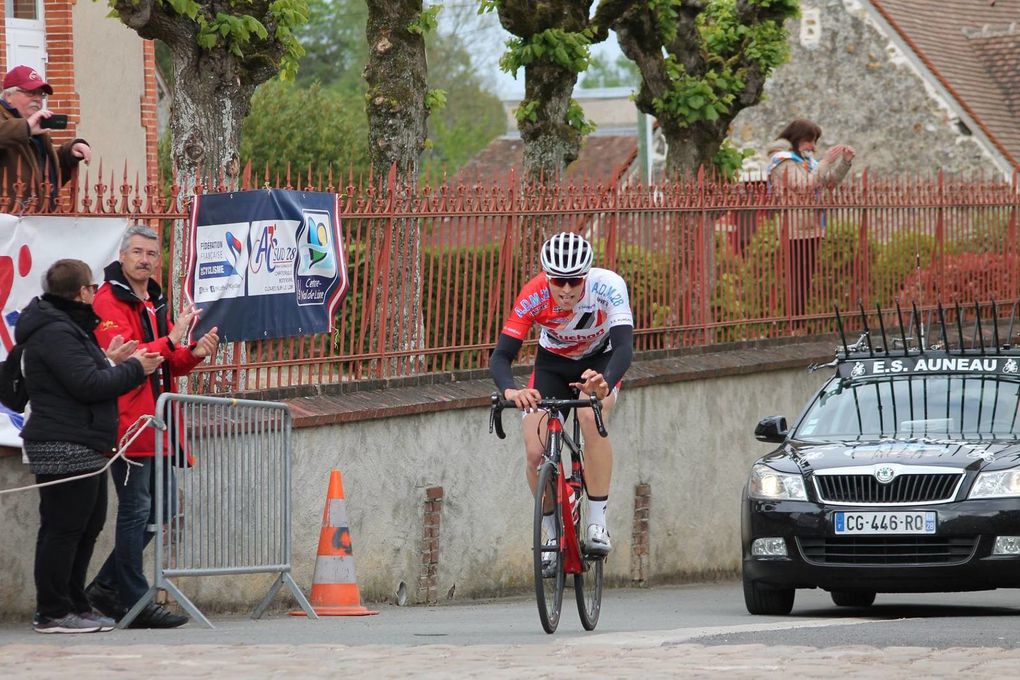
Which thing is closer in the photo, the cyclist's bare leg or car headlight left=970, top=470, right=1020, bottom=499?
the cyclist's bare leg

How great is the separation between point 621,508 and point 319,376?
3.53 m

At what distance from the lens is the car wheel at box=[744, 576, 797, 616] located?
12.3 m

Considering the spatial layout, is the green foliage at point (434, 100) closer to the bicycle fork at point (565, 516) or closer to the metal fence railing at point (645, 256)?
the metal fence railing at point (645, 256)

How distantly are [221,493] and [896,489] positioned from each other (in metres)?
4.04

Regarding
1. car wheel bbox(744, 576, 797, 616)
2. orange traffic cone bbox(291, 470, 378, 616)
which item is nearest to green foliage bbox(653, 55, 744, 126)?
car wheel bbox(744, 576, 797, 616)

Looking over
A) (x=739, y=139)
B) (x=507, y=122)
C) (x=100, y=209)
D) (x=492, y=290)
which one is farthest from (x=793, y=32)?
(x=507, y=122)

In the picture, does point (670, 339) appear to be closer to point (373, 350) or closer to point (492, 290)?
point (492, 290)

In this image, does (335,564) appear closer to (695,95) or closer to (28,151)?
(28,151)

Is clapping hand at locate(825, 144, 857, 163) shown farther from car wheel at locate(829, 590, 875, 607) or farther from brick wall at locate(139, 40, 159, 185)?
brick wall at locate(139, 40, 159, 185)

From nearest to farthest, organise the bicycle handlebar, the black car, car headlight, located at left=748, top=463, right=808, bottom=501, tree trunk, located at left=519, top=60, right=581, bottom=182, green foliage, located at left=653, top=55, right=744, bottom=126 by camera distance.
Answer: the bicycle handlebar
the black car
car headlight, located at left=748, top=463, right=808, bottom=501
tree trunk, located at left=519, top=60, right=581, bottom=182
green foliage, located at left=653, top=55, right=744, bottom=126

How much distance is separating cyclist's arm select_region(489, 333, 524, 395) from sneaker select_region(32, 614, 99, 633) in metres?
2.48

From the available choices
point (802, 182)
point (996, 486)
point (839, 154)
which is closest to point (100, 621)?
point (996, 486)

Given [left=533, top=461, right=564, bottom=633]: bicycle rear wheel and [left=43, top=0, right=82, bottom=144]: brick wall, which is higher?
[left=43, top=0, right=82, bottom=144]: brick wall

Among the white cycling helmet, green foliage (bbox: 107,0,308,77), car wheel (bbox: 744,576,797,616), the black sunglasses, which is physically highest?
green foliage (bbox: 107,0,308,77)
